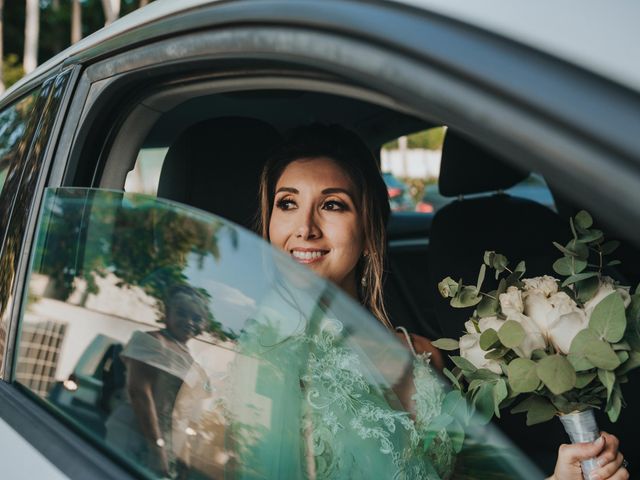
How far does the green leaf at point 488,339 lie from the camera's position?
4.23ft

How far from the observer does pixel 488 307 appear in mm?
1382

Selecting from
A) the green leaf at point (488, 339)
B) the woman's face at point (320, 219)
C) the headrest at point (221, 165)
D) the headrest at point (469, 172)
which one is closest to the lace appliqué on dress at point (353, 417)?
the green leaf at point (488, 339)

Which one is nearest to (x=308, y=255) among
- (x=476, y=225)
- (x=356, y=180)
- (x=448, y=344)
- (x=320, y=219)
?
(x=320, y=219)

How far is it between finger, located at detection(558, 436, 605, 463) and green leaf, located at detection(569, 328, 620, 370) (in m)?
0.21

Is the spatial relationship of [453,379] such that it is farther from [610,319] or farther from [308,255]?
[308,255]

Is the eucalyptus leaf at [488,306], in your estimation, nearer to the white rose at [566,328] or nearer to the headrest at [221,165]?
the white rose at [566,328]

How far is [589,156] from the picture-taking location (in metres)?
0.65

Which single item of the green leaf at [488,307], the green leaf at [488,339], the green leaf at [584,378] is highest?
the green leaf at [488,307]

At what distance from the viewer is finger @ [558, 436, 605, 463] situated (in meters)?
1.28

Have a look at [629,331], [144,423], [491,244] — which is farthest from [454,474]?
[491,244]

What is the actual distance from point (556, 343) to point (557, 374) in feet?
0.25

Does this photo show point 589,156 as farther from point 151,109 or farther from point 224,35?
point 151,109

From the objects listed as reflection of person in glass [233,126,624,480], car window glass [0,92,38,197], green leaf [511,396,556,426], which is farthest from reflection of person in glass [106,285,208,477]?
car window glass [0,92,38,197]

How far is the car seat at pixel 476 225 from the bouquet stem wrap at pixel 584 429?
1111 mm
